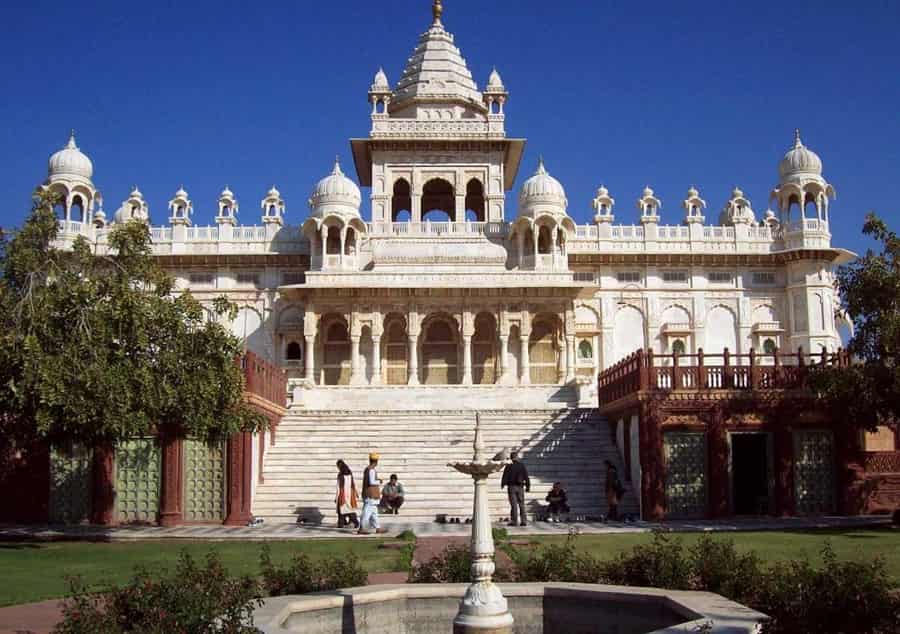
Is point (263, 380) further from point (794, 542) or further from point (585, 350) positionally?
point (585, 350)

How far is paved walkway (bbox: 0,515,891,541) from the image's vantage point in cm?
1861

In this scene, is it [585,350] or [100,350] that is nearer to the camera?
[100,350]

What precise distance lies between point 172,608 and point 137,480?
15083 mm

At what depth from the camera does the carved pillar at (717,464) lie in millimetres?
21969

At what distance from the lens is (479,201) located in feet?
157

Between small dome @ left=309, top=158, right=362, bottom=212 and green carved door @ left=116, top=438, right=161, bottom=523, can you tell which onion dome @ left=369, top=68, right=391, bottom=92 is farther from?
green carved door @ left=116, top=438, right=161, bottom=523

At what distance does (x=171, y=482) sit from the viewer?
70.6ft

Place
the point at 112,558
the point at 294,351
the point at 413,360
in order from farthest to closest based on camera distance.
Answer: the point at 294,351 → the point at 413,360 → the point at 112,558

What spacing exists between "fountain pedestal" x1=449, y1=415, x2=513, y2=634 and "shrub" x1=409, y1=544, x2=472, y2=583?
1.54 meters

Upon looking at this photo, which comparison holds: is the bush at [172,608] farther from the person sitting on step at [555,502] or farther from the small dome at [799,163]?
the small dome at [799,163]

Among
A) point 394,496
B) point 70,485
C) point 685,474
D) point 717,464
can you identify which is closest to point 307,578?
point 394,496

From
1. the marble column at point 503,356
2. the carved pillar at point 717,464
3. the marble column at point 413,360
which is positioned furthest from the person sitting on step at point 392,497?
the marble column at point 503,356

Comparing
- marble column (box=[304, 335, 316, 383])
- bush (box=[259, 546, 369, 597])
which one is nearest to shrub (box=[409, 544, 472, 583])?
bush (box=[259, 546, 369, 597])

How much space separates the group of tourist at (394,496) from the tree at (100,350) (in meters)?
2.79
